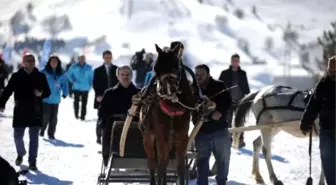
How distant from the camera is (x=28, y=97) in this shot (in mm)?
10664

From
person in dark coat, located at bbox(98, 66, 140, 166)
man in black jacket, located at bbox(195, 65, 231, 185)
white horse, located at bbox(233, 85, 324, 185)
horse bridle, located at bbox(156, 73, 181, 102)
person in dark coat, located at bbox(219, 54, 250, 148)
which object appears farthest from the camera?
person in dark coat, located at bbox(219, 54, 250, 148)

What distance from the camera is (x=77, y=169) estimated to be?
1113cm

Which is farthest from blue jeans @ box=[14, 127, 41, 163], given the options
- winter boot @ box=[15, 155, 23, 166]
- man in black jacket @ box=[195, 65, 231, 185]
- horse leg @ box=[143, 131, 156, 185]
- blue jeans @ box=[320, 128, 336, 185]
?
blue jeans @ box=[320, 128, 336, 185]

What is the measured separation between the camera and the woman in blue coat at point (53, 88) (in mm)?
14352

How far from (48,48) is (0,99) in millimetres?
27121

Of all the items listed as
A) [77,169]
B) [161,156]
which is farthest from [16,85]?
[161,156]

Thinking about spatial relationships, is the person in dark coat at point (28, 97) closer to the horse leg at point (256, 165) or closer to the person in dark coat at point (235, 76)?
the horse leg at point (256, 165)

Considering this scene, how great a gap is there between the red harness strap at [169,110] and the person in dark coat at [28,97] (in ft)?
12.9

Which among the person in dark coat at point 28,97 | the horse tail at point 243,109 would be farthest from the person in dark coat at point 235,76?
the person in dark coat at point 28,97

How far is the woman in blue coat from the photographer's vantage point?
14.4 m

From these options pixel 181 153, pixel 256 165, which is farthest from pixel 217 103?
pixel 256 165

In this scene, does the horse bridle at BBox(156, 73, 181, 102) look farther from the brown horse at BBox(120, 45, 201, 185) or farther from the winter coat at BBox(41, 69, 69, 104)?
the winter coat at BBox(41, 69, 69, 104)

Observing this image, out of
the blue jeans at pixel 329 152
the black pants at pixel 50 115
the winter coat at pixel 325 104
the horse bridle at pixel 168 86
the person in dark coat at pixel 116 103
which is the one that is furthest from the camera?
the black pants at pixel 50 115

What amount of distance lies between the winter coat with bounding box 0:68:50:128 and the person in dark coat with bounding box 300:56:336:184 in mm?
4731
